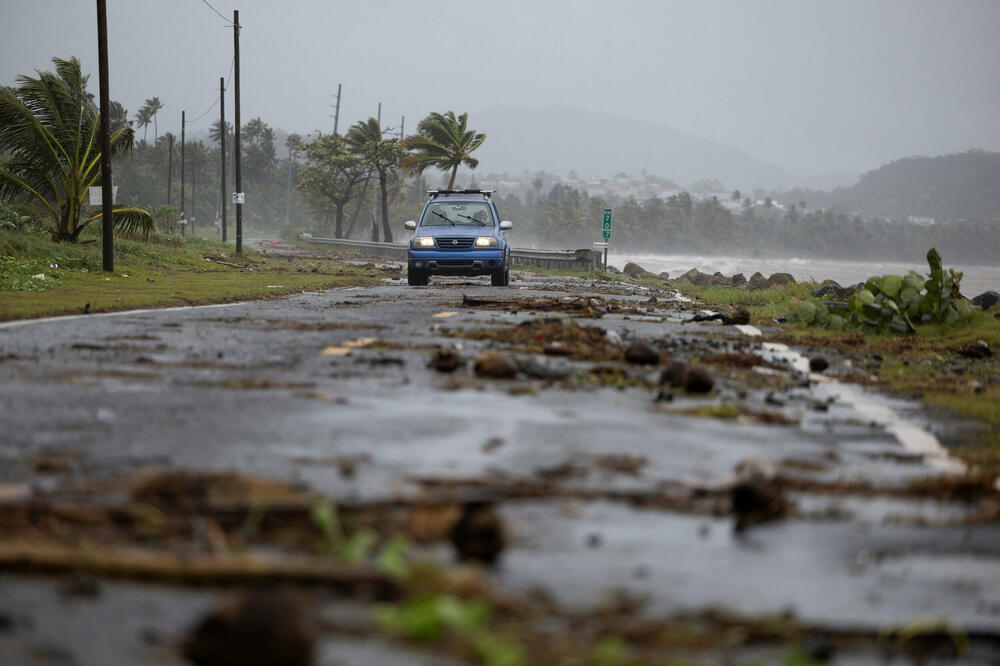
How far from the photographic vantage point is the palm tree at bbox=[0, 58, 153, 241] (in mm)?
24047

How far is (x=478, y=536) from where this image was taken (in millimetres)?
2777

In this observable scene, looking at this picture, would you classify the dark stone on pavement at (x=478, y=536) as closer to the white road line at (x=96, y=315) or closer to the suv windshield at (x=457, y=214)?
the white road line at (x=96, y=315)

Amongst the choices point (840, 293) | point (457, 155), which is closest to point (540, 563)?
point (840, 293)

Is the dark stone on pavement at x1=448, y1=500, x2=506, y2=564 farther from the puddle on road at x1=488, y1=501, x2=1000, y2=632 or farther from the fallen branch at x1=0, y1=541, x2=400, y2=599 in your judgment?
the fallen branch at x1=0, y1=541, x2=400, y2=599

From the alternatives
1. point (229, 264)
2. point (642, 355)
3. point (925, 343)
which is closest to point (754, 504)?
point (642, 355)

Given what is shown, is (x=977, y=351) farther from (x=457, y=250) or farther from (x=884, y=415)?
(x=457, y=250)

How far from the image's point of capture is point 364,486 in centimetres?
339

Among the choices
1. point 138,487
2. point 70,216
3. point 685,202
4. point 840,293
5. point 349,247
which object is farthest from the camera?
point 685,202

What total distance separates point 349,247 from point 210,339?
5260 cm

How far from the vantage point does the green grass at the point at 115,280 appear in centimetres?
1325

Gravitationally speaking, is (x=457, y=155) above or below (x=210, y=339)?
above

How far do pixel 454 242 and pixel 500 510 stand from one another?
747 inches

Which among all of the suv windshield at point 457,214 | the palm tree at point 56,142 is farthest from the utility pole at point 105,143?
the suv windshield at point 457,214

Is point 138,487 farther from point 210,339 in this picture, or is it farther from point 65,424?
point 210,339
